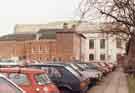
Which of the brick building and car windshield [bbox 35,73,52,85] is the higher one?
car windshield [bbox 35,73,52,85]

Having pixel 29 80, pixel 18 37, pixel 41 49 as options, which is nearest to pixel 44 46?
pixel 41 49

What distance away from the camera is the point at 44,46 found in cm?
9456

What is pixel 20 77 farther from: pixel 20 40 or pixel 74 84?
pixel 20 40

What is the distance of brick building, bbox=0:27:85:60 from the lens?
91.2 m

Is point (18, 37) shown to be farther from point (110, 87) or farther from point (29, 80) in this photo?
point (29, 80)

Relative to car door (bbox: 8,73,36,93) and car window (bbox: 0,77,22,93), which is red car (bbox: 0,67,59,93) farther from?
car window (bbox: 0,77,22,93)

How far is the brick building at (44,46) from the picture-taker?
91.2m

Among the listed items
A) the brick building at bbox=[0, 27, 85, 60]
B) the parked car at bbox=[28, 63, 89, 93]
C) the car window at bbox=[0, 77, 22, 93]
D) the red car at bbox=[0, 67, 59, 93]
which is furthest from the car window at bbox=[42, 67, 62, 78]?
the brick building at bbox=[0, 27, 85, 60]

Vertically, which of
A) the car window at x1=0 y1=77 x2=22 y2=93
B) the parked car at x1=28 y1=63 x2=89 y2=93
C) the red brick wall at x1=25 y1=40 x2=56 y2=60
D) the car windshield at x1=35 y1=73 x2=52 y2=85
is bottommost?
the red brick wall at x1=25 y1=40 x2=56 y2=60

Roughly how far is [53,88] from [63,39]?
7915 cm

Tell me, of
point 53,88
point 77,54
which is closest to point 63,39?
point 77,54

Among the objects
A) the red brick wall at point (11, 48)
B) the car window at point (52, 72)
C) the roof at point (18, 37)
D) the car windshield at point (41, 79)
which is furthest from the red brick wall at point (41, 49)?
the car windshield at point (41, 79)

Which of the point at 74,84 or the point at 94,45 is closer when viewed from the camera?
the point at 74,84

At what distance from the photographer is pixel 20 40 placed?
97500 mm
